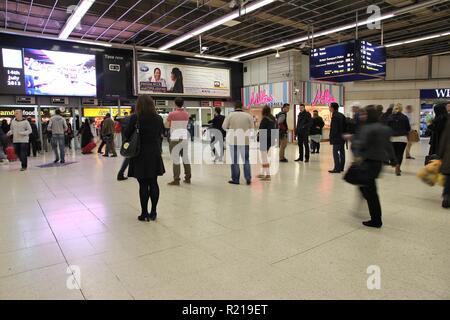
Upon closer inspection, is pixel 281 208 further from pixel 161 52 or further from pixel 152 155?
pixel 161 52

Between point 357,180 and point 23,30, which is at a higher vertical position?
point 23,30

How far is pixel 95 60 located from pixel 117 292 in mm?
11763

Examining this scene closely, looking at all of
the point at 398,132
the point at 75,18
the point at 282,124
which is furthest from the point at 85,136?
the point at 398,132

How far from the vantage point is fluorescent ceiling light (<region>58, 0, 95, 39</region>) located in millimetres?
7870

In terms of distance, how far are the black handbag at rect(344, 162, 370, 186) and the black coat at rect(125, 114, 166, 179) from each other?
1.94m

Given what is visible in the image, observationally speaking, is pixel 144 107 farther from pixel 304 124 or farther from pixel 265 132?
pixel 304 124

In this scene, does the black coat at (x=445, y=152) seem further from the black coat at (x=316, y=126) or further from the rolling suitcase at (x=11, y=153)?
the rolling suitcase at (x=11, y=153)

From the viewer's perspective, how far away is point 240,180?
5.74 m

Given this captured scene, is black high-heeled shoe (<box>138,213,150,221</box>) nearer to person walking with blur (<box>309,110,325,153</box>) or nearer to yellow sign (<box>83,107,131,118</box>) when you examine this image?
person walking with blur (<box>309,110,325,153</box>)

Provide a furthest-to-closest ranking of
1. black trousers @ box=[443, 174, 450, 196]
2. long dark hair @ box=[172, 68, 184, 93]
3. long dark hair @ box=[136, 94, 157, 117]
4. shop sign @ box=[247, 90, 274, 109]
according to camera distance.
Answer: shop sign @ box=[247, 90, 274, 109] → long dark hair @ box=[172, 68, 184, 93] → black trousers @ box=[443, 174, 450, 196] → long dark hair @ box=[136, 94, 157, 117]

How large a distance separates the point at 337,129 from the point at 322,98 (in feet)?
30.3

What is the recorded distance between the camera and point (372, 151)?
3.05 meters

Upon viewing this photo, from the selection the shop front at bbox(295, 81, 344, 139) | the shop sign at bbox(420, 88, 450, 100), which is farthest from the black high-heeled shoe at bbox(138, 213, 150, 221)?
the shop sign at bbox(420, 88, 450, 100)
